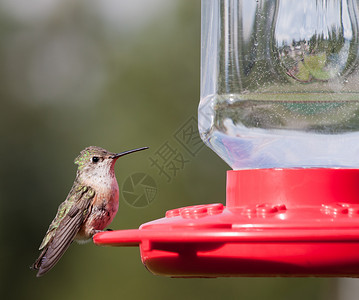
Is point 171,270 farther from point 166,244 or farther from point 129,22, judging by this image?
point 129,22

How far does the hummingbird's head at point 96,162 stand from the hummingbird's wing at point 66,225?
5.6 inches

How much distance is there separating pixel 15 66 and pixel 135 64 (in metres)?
4.06

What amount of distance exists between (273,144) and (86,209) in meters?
2.02

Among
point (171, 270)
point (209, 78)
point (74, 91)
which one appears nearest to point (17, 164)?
point (74, 91)

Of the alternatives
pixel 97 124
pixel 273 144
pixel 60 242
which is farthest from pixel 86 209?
pixel 97 124

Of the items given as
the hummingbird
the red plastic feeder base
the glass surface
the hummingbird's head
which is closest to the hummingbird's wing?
the hummingbird

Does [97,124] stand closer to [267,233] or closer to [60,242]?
[60,242]

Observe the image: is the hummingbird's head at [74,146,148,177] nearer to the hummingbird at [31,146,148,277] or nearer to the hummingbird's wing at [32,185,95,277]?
the hummingbird at [31,146,148,277]

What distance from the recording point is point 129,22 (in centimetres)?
1731

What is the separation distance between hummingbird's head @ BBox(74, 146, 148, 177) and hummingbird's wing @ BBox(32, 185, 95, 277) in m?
0.14

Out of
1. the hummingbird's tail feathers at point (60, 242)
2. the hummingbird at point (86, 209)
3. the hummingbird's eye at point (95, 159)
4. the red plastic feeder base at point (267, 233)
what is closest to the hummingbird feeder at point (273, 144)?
the red plastic feeder base at point (267, 233)

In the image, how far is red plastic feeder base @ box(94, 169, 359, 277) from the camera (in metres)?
2.75

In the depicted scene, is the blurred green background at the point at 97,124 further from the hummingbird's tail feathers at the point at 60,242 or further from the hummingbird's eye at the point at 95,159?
the hummingbird's tail feathers at the point at 60,242

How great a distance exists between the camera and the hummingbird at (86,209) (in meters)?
5.29
